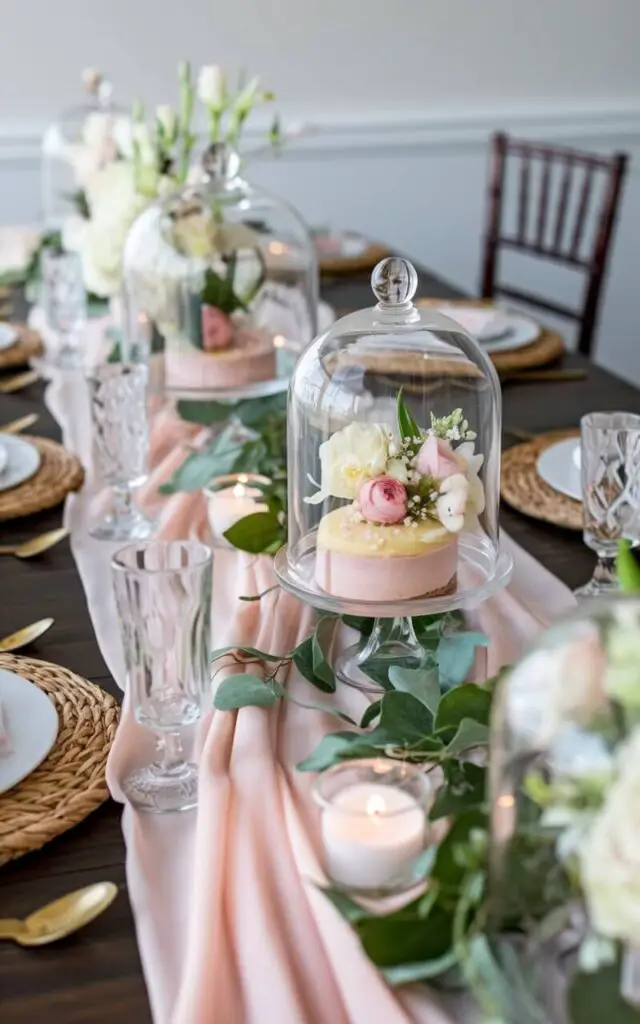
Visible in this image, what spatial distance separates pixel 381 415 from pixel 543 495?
0.37 meters

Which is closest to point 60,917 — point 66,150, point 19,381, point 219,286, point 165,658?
point 165,658

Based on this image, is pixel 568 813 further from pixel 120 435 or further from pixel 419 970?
pixel 120 435

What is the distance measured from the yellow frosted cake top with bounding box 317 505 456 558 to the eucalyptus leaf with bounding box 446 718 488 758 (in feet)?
0.79

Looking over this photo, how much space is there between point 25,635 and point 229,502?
31cm

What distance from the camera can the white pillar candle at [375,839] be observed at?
81cm

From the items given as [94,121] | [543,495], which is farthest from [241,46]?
[543,495]

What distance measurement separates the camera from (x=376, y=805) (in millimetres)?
828

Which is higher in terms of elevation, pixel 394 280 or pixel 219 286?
pixel 394 280

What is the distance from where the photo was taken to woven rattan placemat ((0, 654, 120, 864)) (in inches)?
35.5

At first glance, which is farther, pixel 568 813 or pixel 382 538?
pixel 382 538

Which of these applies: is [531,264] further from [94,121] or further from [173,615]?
[173,615]

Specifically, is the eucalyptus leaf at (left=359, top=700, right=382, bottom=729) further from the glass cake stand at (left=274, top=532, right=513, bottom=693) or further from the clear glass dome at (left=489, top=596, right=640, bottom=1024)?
the clear glass dome at (left=489, top=596, right=640, bottom=1024)

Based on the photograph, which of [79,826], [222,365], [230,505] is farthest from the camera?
[222,365]

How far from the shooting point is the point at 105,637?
1230mm
